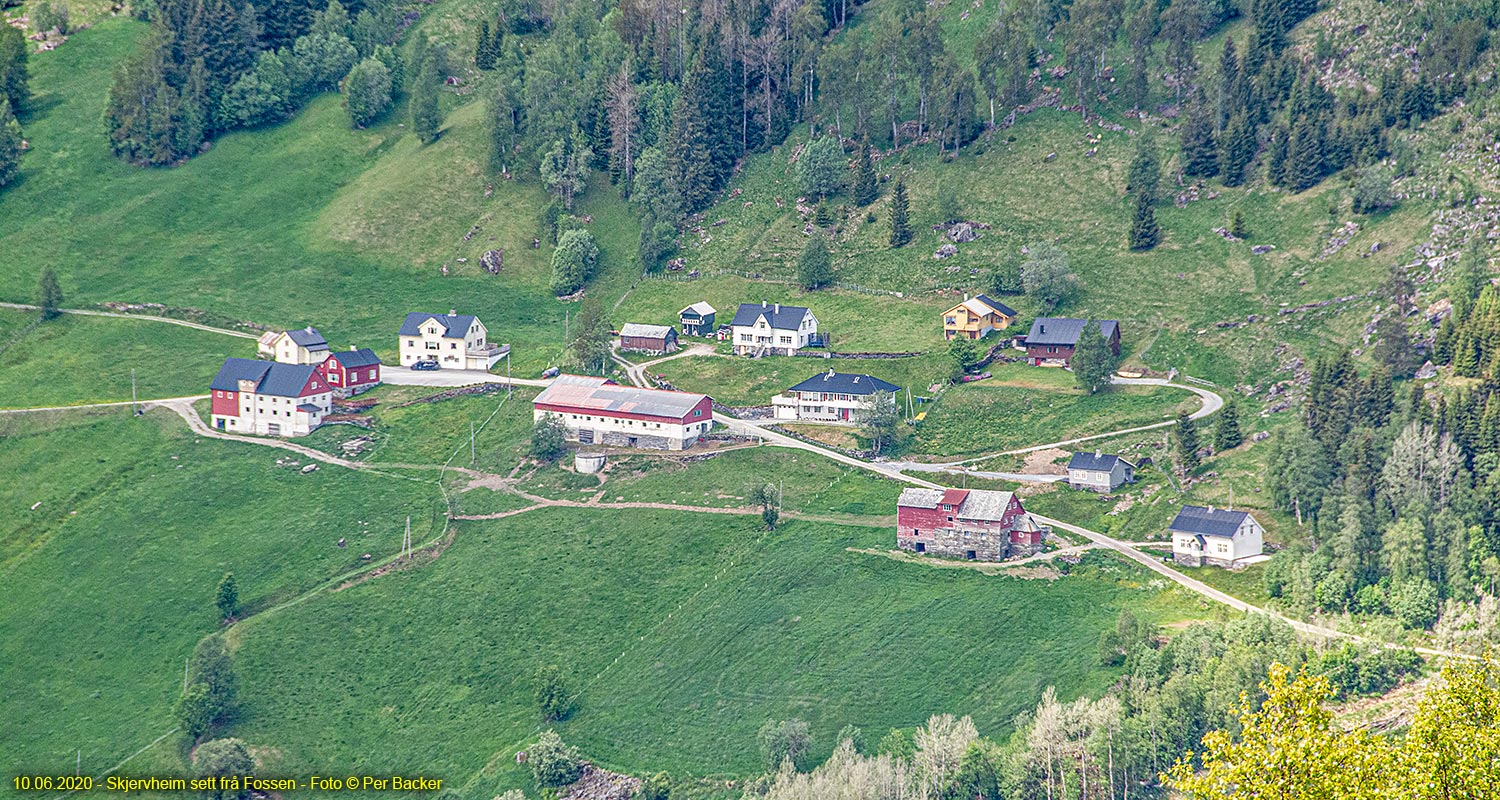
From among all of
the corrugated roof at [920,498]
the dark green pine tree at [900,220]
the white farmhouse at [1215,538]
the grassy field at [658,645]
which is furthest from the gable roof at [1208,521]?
the dark green pine tree at [900,220]

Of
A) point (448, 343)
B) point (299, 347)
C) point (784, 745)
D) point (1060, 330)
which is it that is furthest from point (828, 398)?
point (299, 347)

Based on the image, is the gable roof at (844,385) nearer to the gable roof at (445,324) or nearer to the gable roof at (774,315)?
the gable roof at (774,315)

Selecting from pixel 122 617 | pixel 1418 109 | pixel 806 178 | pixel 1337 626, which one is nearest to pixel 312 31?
pixel 806 178

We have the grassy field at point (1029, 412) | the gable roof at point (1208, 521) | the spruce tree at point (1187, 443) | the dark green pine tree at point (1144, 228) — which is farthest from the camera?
the dark green pine tree at point (1144, 228)

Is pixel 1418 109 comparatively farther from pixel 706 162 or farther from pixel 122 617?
pixel 122 617

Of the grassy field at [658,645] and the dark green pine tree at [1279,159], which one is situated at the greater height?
the dark green pine tree at [1279,159]

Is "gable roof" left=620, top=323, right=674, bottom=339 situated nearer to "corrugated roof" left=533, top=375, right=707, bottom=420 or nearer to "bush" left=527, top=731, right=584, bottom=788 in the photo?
"corrugated roof" left=533, top=375, right=707, bottom=420

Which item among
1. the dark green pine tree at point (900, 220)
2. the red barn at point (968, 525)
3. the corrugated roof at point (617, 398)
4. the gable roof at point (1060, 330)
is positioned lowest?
the red barn at point (968, 525)
